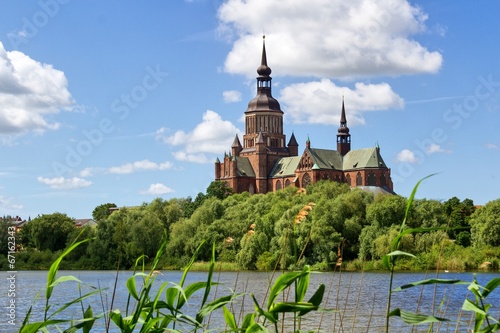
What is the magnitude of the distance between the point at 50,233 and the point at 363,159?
46.5 metres

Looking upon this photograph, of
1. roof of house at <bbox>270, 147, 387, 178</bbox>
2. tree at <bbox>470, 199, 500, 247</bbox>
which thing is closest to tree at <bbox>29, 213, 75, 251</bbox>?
tree at <bbox>470, 199, 500, 247</bbox>

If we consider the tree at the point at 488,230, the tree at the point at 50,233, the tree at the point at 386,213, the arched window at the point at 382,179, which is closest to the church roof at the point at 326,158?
the arched window at the point at 382,179

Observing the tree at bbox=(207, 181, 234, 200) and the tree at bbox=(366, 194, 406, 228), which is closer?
the tree at bbox=(366, 194, 406, 228)

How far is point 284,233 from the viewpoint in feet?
127

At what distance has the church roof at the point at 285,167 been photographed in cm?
10126

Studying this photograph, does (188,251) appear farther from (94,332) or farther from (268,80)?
(268,80)

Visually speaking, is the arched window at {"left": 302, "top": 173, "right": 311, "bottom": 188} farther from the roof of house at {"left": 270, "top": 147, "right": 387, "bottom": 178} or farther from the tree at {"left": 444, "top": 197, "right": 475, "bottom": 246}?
the tree at {"left": 444, "top": 197, "right": 475, "bottom": 246}

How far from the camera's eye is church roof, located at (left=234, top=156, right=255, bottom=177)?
102 m

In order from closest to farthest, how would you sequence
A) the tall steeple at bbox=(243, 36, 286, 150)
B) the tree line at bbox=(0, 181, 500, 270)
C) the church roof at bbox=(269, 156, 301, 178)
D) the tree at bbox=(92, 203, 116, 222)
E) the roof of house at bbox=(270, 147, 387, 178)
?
the tree line at bbox=(0, 181, 500, 270)
the roof of house at bbox=(270, 147, 387, 178)
the church roof at bbox=(269, 156, 301, 178)
the tall steeple at bbox=(243, 36, 286, 150)
the tree at bbox=(92, 203, 116, 222)

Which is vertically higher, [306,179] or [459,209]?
[306,179]

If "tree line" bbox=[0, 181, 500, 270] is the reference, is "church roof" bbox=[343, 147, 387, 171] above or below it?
above

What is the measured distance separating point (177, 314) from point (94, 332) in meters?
11.5

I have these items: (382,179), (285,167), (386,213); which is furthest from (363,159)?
(386,213)

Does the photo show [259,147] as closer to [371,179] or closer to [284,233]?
[371,179]
